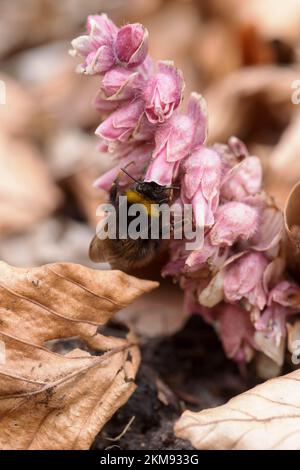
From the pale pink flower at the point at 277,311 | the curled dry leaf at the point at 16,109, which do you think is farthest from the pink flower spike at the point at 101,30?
the curled dry leaf at the point at 16,109

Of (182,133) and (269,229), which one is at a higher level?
(182,133)

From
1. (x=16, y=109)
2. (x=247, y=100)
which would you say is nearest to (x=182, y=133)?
(x=247, y=100)

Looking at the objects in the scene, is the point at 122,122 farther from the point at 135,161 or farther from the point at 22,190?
the point at 22,190

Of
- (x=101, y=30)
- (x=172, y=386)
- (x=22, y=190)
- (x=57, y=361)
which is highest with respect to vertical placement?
(x=101, y=30)

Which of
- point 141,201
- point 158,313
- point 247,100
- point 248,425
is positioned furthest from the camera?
point 247,100

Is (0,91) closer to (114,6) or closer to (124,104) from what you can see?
(114,6)

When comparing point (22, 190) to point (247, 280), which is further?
point (22, 190)
